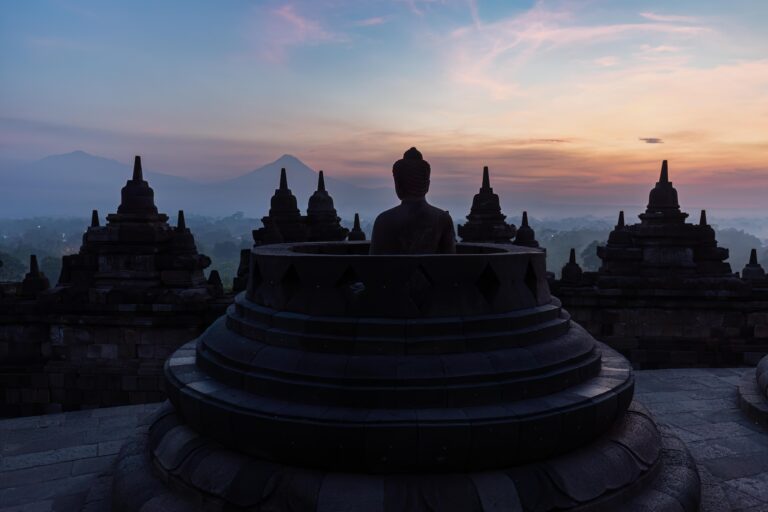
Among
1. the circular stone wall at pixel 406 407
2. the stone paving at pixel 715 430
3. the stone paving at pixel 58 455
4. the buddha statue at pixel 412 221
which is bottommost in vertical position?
the stone paving at pixel 58 455

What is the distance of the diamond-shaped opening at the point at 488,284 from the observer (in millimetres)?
4773

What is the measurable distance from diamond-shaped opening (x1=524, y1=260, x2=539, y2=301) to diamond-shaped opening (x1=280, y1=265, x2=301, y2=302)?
217cm

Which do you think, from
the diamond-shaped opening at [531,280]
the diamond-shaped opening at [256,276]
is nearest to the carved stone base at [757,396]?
the diamond-shaped opening at [531,280]

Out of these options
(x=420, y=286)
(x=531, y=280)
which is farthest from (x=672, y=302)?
(x=420, y=286)

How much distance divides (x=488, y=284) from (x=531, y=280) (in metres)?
0.63

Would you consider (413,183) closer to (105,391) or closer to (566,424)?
(566,424)

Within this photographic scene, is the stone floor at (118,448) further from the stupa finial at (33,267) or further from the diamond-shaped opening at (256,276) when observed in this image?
the stupa finial at (33,267)

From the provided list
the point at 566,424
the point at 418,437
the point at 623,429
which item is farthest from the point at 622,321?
the point at 418,437

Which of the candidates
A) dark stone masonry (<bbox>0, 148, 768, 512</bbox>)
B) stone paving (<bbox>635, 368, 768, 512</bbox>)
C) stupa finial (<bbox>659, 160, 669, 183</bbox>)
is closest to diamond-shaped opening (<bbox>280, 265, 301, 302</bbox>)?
dark stone masonry (<bbox>0, 148, 768, 512</bbox>)

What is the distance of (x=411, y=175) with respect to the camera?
18.2ft

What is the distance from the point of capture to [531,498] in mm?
3961

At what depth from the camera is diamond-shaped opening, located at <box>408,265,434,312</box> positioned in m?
4.56

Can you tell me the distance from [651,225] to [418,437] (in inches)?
458

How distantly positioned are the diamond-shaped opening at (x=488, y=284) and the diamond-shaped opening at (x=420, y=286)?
46 centimetres
